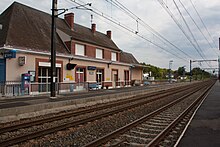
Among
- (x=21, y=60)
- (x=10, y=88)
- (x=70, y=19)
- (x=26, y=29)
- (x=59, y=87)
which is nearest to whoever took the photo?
(x=10, y=88)

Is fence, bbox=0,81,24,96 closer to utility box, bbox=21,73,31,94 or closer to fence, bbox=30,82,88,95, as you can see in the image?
utility box, bbox=21,73,31,94

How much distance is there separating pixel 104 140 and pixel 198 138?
304 cm

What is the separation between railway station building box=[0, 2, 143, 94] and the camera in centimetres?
2192

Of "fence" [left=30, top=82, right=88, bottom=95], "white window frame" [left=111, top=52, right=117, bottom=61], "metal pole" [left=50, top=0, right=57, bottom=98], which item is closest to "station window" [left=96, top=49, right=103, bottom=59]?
"white window frame" [left=111, top=52, right=117, bottom=61]

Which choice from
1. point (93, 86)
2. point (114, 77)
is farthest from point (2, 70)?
point (114, 77)

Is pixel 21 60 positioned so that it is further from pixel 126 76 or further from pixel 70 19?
pixel 126 76

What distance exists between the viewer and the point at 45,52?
80.8ft

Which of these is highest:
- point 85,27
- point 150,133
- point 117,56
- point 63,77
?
point 85,27

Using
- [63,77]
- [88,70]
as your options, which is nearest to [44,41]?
[63,77]

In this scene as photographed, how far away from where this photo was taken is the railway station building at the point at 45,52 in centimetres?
2192

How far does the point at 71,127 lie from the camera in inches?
376

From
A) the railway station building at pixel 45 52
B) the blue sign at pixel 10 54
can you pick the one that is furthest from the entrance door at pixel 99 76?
the blue sign at pixel 10 54

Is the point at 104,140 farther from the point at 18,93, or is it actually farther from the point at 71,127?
the point at 18,93

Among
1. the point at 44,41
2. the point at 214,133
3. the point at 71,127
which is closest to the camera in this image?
the point at 214,133
